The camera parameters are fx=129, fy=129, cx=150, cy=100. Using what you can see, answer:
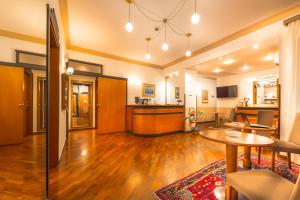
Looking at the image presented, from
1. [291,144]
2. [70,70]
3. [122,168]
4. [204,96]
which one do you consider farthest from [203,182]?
[204,96]

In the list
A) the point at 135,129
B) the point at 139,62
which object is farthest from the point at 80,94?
the point at 135,129

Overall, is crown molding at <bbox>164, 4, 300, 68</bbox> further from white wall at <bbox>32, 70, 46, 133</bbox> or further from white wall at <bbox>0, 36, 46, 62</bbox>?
white wall at <bbox>32, 70, 46, 133</bbox>

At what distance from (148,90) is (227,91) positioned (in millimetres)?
4439

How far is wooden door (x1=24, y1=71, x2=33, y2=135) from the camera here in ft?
12.4

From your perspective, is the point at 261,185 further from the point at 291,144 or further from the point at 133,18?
the point at 133,18

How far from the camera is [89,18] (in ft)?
10.1

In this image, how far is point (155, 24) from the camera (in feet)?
10.8

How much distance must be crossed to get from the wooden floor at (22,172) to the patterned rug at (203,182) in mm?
1596

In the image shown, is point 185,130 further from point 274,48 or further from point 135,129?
point 274,48

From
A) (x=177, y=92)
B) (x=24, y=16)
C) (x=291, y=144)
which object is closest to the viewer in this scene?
(x=291, y=144)

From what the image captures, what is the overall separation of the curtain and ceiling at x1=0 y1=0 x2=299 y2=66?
0.63 m

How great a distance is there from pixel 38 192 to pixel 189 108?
16.3 feet

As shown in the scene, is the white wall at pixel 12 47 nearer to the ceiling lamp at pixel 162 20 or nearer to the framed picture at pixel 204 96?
the ceiling lamp at pixel 162 20

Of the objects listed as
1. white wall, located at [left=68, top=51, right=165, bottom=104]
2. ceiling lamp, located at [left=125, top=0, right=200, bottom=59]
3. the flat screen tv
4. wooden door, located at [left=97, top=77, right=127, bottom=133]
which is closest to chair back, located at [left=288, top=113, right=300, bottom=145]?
ceiling lamp, located at [left=125, top=0, right=200, bottom=59]
